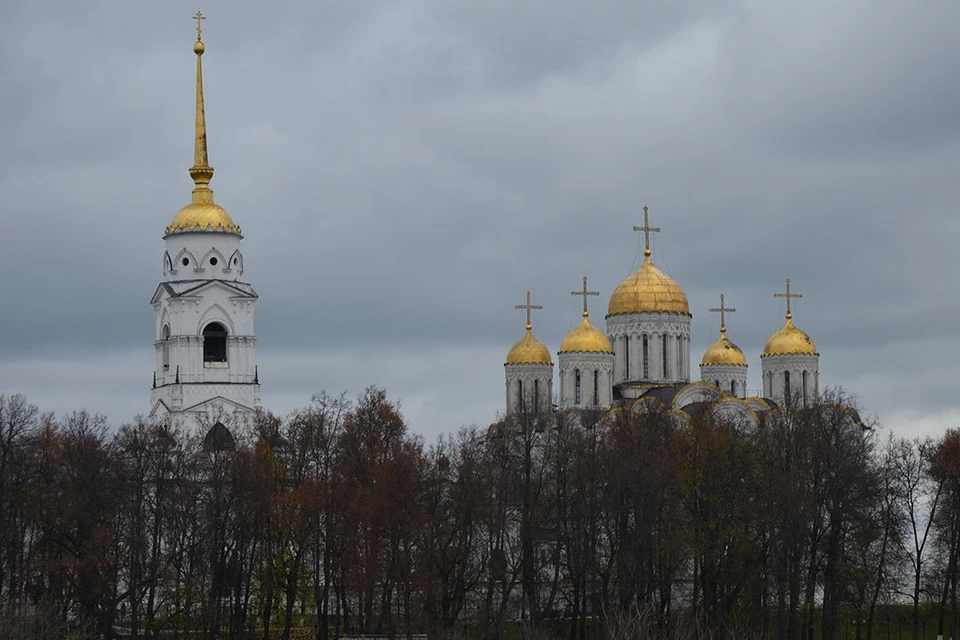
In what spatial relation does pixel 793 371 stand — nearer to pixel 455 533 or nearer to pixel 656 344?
pixel 656 344

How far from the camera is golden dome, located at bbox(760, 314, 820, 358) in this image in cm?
7844

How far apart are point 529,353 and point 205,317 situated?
13.5m

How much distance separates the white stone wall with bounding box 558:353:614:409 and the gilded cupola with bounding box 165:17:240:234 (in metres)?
12.6

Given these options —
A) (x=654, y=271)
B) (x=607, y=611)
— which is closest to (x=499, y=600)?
(x=607, y=611)

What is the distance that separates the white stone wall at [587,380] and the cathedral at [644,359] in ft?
0.11

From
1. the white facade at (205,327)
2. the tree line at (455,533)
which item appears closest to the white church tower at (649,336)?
the white facade at (205,327)

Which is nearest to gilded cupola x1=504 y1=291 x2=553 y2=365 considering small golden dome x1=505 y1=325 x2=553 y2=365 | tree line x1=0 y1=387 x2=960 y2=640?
small golden dome x1=505 y1=325 x2=553 y2=365

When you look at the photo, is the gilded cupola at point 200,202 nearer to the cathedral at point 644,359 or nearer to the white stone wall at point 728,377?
the cathedral at point 644,359

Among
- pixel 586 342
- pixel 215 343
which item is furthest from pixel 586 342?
pixel 215 343

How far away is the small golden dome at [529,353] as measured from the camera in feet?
260

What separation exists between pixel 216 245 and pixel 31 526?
17.1m

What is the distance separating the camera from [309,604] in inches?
2217

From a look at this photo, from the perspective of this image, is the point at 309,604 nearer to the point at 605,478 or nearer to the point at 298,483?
the point at 298,483

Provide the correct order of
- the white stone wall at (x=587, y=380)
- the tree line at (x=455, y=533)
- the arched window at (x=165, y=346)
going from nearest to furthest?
the tree line at (x=455, y=533) < the arched window at (x=165, y=346) < the white stone wall at (x=587, y=380)
